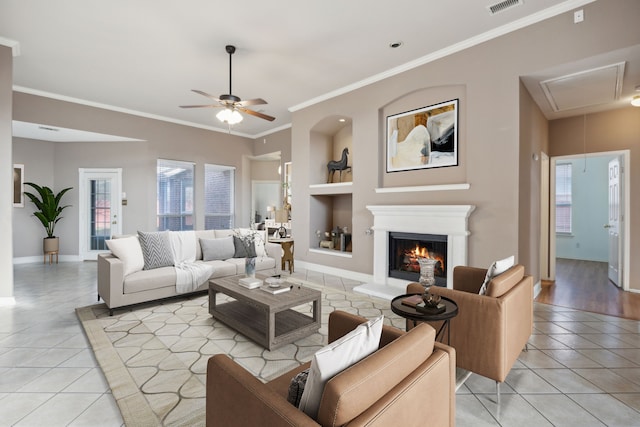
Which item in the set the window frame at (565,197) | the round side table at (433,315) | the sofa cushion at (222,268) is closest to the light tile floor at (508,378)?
the round side table at (433,315)

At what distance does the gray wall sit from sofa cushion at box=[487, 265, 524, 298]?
616 cm

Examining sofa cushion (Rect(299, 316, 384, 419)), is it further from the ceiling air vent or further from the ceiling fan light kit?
the ceiling air vent

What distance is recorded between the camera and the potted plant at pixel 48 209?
6.52 m

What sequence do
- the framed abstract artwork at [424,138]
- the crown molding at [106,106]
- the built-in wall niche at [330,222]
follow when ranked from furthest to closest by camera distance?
the built-in wall niche at [330,222], the crown molding at [106,106], the framed abstract artwork at [424,138]

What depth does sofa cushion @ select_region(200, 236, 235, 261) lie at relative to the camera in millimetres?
4469

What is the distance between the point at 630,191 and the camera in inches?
177

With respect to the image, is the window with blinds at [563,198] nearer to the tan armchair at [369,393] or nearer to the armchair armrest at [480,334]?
the armchair armrest at [480,334]

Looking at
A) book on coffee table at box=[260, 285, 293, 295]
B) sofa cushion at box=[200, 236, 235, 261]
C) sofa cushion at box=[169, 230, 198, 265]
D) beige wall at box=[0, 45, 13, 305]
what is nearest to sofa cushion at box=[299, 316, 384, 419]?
book on coffee table at box=[260, 285, 293, 295]

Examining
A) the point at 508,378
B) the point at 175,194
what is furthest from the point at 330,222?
the point at 508,378

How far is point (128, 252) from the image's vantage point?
3.67 meters

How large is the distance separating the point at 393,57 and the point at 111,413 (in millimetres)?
4670

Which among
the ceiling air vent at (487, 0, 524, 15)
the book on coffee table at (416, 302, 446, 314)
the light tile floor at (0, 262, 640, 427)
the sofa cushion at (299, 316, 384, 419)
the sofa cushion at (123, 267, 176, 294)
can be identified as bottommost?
the light tile floor at (0, 262, 640, 427)

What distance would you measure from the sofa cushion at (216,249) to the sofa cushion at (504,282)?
3573 mm

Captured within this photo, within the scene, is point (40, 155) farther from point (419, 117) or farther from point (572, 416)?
point (572, 416)
